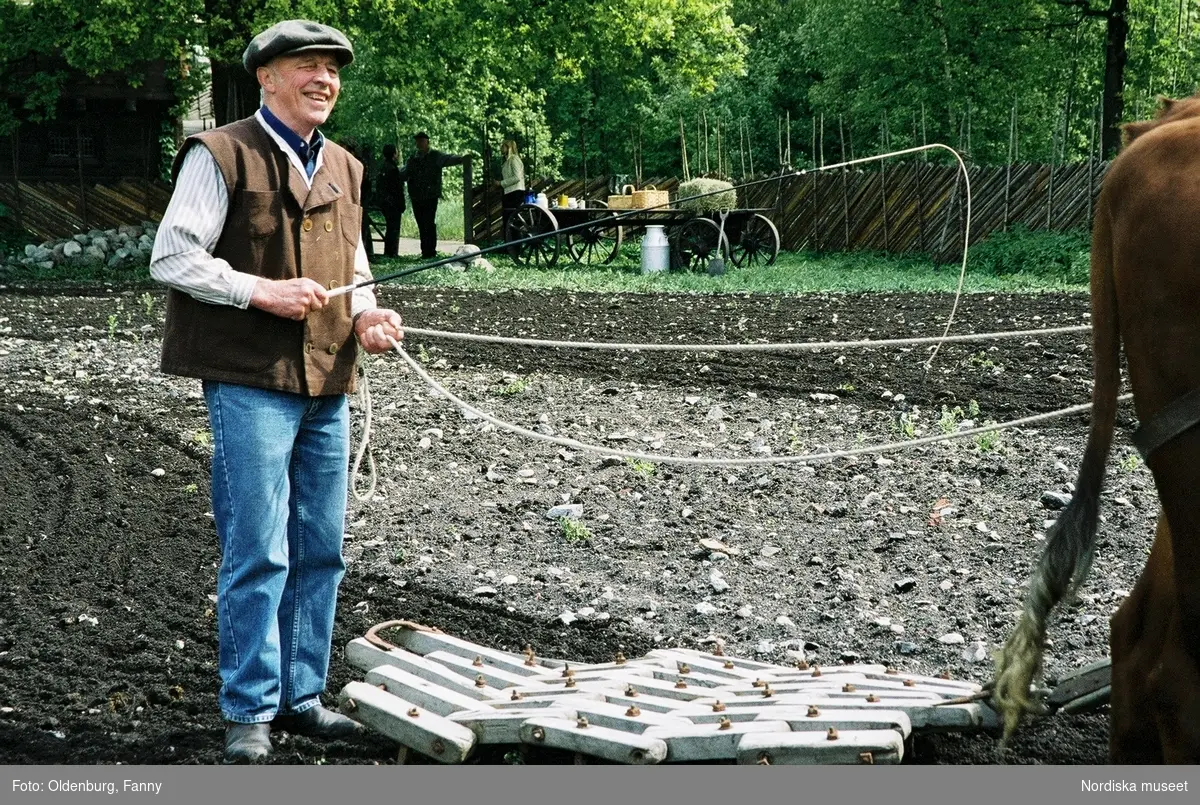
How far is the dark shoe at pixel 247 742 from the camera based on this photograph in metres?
3.53

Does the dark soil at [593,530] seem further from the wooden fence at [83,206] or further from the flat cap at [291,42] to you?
the wooden fence at [83,206]

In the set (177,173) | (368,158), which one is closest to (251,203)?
(177,173)

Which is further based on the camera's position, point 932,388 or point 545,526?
point 932,388

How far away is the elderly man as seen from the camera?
3.52m

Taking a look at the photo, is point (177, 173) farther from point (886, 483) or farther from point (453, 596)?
point (886, 483)

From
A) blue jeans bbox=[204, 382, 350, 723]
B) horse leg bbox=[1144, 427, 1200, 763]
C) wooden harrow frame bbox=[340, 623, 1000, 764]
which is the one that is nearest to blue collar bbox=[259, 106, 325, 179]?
blue jeans bbox=[204, 382, 350, 723]

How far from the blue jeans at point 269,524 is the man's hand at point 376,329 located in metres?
0.19

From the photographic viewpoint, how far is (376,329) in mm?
3797

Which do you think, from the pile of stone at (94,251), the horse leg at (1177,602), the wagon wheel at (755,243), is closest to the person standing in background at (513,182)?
the wagon wheel at (755,243)

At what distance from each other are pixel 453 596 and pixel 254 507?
1741 mm

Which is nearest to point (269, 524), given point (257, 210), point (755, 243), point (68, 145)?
point (257, 210)

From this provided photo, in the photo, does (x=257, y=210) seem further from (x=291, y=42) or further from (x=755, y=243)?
(x=755, y=243)

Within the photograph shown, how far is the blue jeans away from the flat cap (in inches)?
34.7
